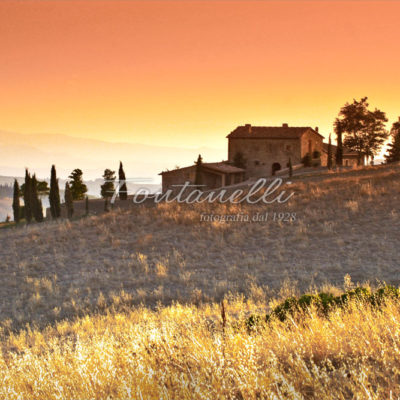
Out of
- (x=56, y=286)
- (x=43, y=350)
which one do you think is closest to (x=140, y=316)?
(x=43, y=350)

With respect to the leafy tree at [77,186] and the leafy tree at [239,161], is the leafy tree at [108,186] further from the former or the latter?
the leafy tree at [239,161]

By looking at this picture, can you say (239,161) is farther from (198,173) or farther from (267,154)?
(198,173)

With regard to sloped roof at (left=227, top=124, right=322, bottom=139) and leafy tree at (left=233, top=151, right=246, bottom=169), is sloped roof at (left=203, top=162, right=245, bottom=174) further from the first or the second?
sloped roof at (left=227, top=124, right=322, bottom=139)

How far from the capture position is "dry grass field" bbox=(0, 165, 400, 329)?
602 inches

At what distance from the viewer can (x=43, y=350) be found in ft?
31.8

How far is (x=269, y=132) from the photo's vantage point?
68.8 m

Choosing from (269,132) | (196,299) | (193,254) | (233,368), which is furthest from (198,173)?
(233,368)

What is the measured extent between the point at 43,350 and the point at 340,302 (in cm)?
644

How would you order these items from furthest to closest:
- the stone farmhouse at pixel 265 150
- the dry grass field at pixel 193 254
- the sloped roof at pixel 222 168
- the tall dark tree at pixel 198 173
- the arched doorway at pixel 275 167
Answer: the arched doorway at pixel 275 167
the stone farmhouse at pixel 265 150
the sloped roof at pixel 222 168
the tall dark tree at pixel 198 173
the dry grass field at pixel 193 254

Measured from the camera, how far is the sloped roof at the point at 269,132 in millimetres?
67875

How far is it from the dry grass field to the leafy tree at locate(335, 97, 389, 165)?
42.9m

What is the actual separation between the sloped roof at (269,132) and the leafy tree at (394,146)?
12.3 m

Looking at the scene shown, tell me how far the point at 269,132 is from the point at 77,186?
104 ft

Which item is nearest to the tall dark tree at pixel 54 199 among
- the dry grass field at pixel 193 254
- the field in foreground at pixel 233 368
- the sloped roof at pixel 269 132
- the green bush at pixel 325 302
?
the sloped roof at pixel 269 132
